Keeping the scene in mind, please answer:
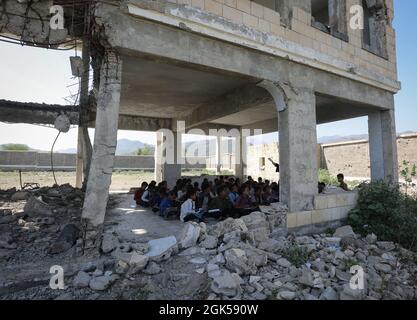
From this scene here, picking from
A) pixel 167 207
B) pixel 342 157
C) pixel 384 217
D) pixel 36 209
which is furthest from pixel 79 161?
pixel 342 157

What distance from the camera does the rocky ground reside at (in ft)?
10.3

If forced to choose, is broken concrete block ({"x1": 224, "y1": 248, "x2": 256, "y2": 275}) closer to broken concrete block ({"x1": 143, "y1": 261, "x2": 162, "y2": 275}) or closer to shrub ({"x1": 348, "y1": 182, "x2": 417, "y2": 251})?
broken concrete block ({"x1": 143, "y1": 261, "x2": 162, "y2": 275})

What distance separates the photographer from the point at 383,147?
759cm

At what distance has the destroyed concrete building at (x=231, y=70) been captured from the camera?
3709 millimetres

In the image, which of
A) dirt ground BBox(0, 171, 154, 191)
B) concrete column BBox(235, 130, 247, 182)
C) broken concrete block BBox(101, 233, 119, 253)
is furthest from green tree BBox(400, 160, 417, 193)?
dirt ground BBox(0, 171, 154, 191)

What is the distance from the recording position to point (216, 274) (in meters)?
3.37

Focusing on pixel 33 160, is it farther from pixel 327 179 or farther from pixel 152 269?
pixel 152 269

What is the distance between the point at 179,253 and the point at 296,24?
16.7 feet

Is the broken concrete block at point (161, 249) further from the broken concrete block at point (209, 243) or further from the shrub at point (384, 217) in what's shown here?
the shrub at point (384, 217)

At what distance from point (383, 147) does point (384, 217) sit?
7.78ft

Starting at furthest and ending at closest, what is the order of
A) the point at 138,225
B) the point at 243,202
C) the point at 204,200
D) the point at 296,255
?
the point at 204,200 → the point at 243,202 → the point at 138,225 → the point at 296,255

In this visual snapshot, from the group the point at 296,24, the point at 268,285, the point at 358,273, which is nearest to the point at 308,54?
the point at 296,24

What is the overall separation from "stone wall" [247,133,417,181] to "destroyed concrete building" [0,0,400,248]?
748 cm

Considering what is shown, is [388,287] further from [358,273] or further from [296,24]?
[296,24]
